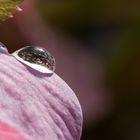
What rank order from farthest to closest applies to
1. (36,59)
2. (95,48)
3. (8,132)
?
1. (95,48)
2. (36,59)
3. (8,132)

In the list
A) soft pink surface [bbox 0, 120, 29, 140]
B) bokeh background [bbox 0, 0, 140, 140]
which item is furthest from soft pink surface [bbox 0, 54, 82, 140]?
bokeh background [bbox 0, 0, 140, 140]

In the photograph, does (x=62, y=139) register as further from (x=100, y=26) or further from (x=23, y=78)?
(x=100, y=26)

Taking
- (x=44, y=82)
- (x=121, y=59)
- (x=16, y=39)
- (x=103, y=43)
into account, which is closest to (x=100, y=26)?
(x=103, y=43)

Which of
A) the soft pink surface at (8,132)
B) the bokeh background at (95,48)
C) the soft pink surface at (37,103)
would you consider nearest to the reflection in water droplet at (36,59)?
the soft pink surface at (37,103)

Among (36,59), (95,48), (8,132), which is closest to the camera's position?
(8,132)

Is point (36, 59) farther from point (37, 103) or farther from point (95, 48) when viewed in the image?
point (95, 48)

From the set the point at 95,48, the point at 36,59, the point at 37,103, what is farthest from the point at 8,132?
the point at 95,48

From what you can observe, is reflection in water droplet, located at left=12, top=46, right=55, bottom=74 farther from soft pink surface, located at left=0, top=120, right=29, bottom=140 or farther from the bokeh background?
the bokeh background
